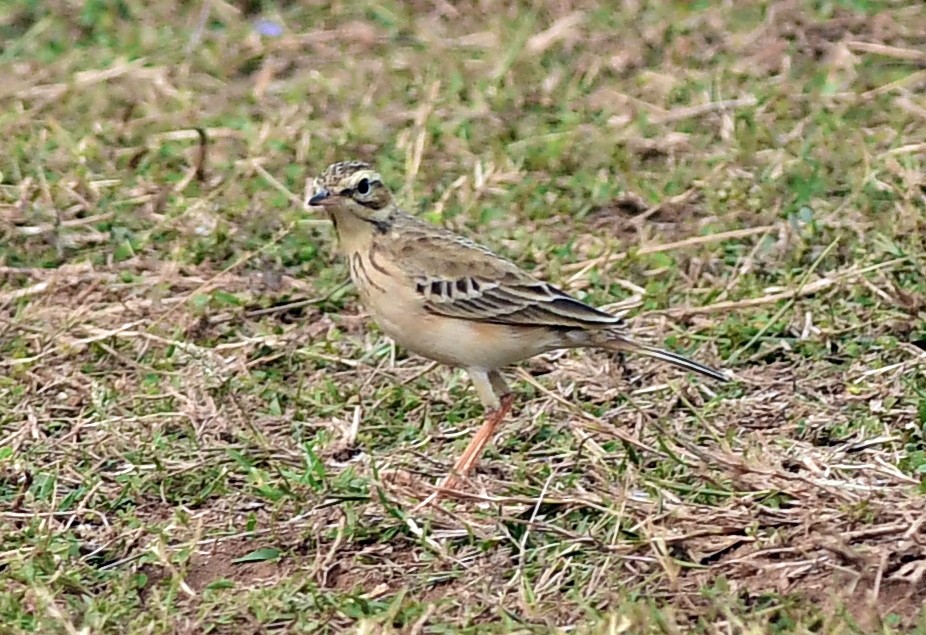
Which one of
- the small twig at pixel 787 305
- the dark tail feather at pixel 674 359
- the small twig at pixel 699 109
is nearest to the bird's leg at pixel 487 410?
the dark tail feather at pixel 674 359

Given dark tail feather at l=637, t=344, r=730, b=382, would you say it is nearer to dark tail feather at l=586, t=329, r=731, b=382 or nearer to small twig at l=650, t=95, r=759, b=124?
dark tail feather at l=586, t=329, r=731, b=382

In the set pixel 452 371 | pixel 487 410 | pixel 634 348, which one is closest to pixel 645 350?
pixel 634 348

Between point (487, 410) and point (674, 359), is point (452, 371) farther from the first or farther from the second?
point (674, 359)

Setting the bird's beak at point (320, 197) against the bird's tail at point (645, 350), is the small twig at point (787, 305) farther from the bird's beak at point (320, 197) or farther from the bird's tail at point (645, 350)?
the bird's beak at point (320, 197)

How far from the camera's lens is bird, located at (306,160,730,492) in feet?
21.0

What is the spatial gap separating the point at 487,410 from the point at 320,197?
0.98 meters

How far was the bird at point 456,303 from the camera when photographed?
639cm

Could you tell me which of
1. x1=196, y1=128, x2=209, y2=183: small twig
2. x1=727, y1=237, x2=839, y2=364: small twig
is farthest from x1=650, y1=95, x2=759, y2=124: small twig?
x1=196, y1=128, x2=209, y2=183: small twig

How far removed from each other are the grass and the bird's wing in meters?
0.29

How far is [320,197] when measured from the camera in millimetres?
6570

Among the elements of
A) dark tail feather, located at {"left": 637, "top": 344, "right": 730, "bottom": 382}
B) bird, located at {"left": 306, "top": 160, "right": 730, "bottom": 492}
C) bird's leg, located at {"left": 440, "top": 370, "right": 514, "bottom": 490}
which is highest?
bird, located at {"left": 306, "top": 160, "right": 730, "bottom": 492}

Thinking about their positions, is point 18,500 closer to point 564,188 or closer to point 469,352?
point 469,352

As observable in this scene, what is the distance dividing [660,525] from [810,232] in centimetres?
300

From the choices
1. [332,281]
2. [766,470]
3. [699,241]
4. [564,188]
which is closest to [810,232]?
[699,241]
